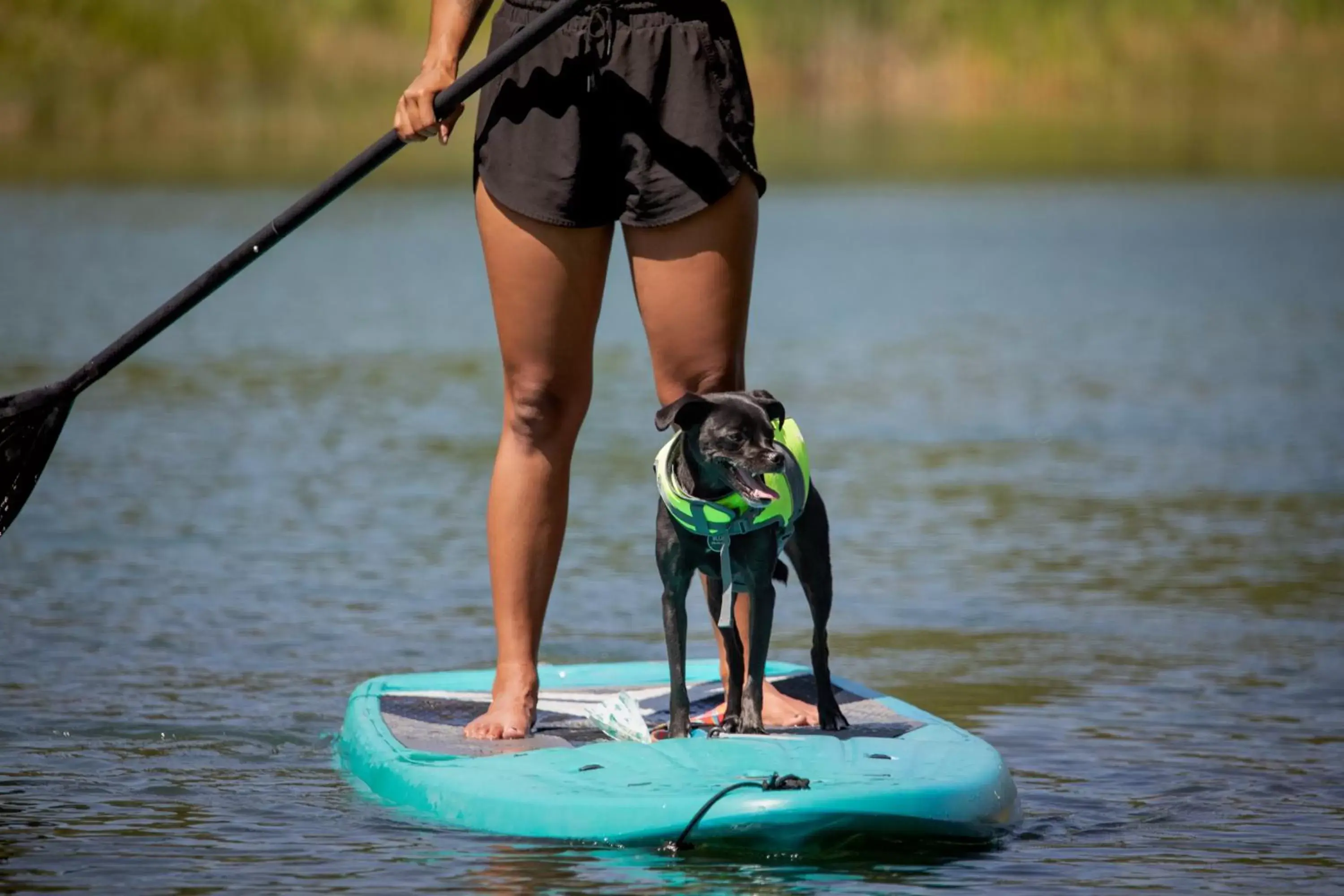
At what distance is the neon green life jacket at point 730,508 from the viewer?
4.81 metres

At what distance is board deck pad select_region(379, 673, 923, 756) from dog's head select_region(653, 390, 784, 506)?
1.90 ft

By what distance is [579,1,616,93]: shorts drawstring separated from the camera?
16.3 feet

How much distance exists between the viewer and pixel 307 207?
536 centimetres

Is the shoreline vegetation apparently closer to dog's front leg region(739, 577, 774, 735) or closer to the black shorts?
the black shorts

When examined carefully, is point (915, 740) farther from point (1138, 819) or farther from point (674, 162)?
point (674, 162)

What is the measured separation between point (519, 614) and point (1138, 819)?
1424 mm

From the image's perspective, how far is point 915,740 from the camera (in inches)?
193

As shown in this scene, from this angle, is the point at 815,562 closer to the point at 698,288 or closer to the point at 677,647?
the point at 677,647

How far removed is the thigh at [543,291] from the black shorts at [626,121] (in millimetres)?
63

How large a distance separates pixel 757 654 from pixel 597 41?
1333 millimetres

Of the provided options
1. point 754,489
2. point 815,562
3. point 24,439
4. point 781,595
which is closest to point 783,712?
point 815,562

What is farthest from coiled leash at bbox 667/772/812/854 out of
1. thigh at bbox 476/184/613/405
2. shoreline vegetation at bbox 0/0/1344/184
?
shoreline vegetation at bbox 0/0/1344/184

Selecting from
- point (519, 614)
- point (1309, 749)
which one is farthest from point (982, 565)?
point (519, 614)

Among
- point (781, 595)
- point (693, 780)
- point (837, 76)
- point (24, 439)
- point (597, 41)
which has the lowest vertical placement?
A: point (781, 595)
